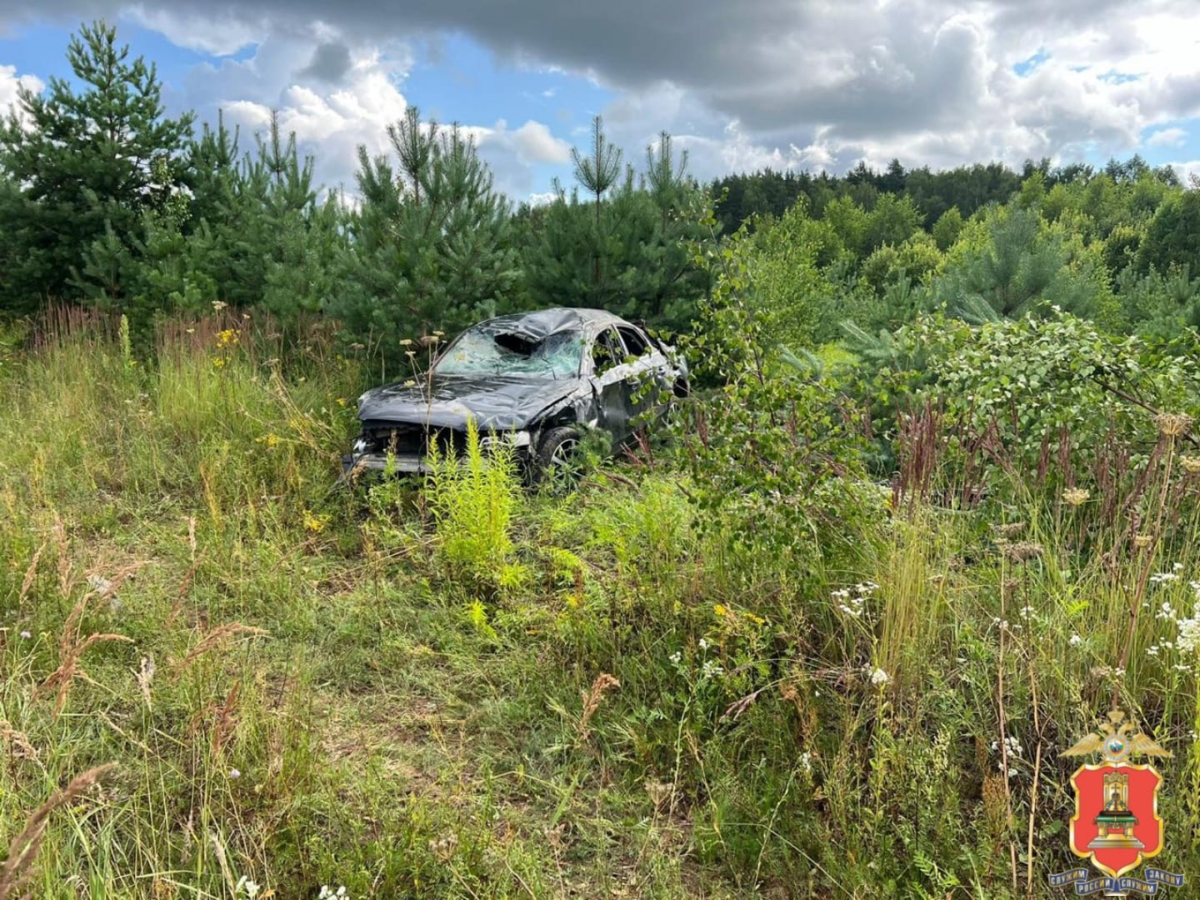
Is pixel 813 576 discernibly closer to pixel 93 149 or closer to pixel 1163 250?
pixel 93 149

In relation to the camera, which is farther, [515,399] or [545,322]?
[545,322]

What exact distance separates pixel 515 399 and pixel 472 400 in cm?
35

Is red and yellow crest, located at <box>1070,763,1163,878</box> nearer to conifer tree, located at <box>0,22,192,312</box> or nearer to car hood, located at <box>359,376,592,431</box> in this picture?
car hood, located at <box>359,376,592,431</box>

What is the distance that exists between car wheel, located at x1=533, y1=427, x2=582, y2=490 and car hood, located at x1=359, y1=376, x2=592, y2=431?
25 cm

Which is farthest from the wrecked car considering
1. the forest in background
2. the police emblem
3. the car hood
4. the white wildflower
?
the police emblem

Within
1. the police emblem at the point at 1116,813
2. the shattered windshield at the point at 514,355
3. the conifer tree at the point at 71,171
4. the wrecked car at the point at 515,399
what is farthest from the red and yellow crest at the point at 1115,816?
the conifer tree at the point at 71,171

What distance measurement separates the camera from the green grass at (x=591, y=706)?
2.34m

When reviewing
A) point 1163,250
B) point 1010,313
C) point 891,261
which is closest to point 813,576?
point 1010,313

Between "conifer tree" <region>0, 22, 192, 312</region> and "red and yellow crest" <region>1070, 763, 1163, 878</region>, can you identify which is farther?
"conifer tree" <region>0, 22, 192, 312</region>

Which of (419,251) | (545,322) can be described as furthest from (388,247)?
(545,322)

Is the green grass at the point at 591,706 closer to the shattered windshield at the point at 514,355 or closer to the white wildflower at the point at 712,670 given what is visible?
the white wildflower at the point at 712,670

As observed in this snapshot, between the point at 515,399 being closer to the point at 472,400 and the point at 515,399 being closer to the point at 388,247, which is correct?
the point at 472,400

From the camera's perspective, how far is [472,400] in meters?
6.19

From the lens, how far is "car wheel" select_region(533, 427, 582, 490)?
19.7 feet
